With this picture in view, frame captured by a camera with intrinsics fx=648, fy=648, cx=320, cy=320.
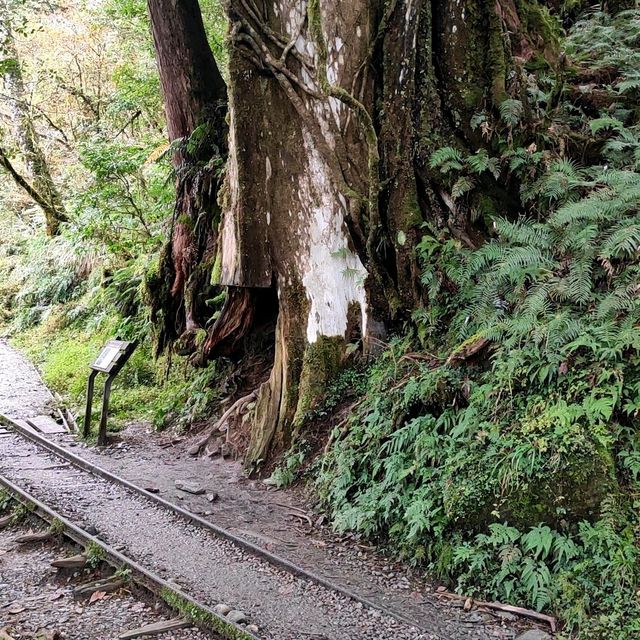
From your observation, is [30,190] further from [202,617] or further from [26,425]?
[202,617]

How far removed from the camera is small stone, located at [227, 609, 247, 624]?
5.00m

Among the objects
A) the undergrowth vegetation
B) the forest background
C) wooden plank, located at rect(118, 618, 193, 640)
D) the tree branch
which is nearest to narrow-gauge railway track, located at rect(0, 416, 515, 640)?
wooden plank, located at rect(118, 618, 193, 640)

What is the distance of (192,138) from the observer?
11.8 meters

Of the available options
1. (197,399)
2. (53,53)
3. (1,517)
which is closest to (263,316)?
(197,399)

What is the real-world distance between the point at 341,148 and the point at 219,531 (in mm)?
4946

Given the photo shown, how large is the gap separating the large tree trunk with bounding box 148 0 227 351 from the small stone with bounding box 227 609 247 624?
6.87 metres

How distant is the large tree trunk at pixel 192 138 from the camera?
38.5 feet

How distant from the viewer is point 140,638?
491 centimetres

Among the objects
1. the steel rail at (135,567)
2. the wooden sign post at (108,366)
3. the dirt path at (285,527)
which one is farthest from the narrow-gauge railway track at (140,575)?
the wooden sign post at (108,366)

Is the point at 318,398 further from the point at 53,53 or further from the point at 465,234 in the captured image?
the point at 53,53

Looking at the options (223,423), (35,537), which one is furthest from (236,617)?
(223,423)

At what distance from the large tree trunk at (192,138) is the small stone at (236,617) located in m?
6.87

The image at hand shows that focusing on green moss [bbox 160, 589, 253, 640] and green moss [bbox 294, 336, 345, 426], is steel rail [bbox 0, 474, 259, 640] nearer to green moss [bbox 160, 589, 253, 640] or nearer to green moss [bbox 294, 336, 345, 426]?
green moss [bbox 160, 589, 253, 640]

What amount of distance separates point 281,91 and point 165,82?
4280mm
